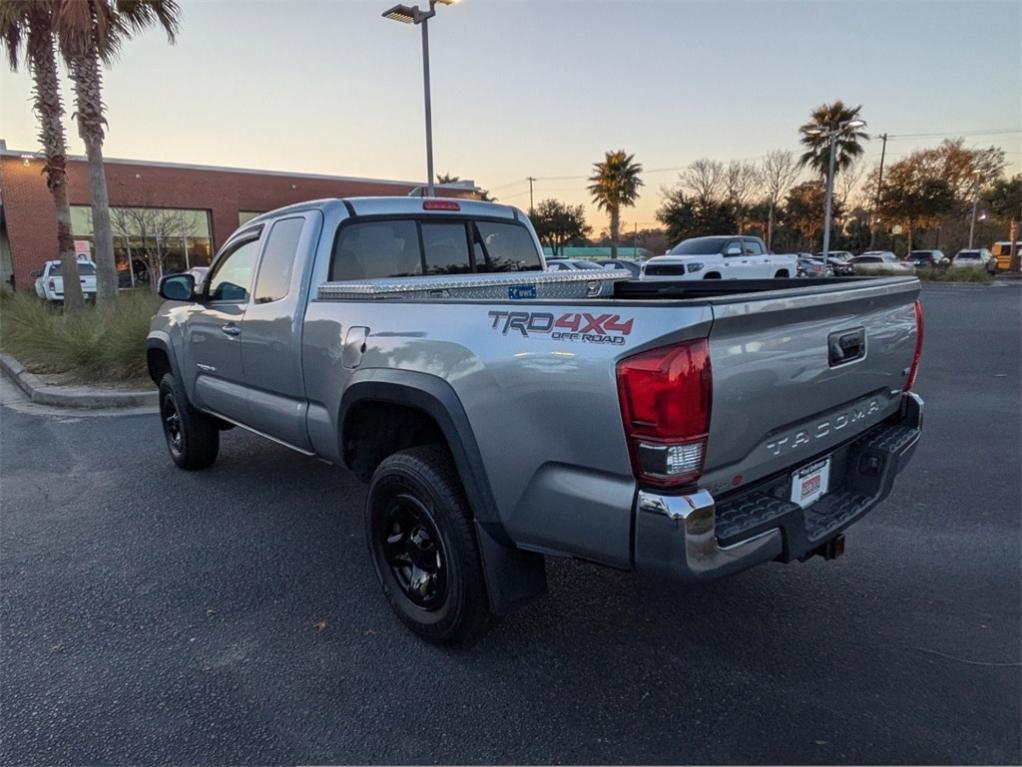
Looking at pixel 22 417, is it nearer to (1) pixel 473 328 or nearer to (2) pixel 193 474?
(2) pixel 193 474

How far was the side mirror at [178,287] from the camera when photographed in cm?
466

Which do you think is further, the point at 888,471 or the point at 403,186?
the point at 403,186

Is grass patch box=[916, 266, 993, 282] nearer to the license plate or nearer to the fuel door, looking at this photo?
the license plate

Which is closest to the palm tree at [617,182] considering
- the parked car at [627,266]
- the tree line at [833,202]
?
the tree line at [833,202]

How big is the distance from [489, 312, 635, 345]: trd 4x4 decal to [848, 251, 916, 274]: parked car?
36.0 m

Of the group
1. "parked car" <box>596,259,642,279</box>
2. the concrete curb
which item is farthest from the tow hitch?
the concrete curb

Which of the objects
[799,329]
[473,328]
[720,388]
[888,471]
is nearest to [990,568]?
[888,471]

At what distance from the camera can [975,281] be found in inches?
1315

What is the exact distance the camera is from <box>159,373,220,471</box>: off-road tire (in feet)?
16.8

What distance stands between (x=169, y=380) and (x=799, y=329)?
15.9ft

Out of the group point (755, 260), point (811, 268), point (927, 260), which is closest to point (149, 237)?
point (755, 260)

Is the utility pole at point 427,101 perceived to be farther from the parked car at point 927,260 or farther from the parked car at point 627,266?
the parked car at point 927,260

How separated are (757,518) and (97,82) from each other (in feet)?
53.2

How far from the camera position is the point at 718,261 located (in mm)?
18797
